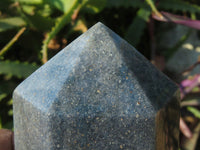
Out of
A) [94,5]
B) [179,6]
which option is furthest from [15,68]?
[179,6]

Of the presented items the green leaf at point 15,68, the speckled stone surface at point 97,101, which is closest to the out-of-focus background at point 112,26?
the green leaf at point 15,68

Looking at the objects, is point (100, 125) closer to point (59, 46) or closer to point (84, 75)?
point (84, 75)

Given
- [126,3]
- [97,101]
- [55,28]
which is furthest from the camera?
[126,3]

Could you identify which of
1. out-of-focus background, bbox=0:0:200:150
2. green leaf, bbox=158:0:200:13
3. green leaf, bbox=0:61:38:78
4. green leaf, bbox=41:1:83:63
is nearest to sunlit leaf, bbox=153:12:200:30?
out-of-focus background, bbox=0:0:200:150

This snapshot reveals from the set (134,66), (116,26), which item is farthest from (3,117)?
(134,66)

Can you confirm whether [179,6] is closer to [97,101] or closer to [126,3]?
[126,3]

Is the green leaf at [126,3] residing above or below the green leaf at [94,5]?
below

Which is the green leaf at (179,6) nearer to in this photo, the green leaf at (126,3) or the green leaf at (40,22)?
the green leaf at (126,3)
